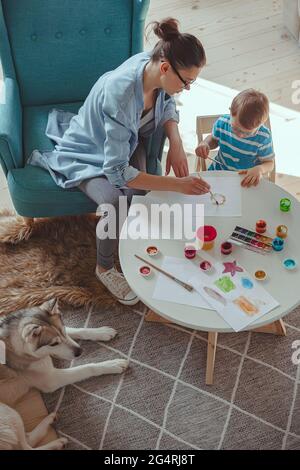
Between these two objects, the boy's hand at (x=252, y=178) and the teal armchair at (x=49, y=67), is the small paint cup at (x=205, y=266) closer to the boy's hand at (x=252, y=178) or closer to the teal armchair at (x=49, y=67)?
the boy's hand at (x=252, y=178)

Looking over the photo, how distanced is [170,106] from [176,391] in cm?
111

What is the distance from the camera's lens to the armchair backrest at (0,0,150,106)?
233cm

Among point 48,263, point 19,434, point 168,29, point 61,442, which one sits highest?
point 168,29

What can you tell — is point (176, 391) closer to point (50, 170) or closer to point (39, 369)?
point (39, 369)

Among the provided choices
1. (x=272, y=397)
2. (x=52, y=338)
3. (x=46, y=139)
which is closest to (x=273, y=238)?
(x=272, y=397)

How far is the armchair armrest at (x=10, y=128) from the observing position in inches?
86.4

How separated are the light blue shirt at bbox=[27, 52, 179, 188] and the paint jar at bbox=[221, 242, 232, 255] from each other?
41 centimetres

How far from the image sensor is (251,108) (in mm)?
2033

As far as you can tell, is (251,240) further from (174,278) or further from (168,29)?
(168,29)

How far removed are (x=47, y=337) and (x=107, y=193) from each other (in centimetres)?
59

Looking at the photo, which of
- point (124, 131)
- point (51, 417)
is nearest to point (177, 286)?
point (124, 131)

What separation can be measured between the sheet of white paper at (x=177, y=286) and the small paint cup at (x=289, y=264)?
0.29 meters

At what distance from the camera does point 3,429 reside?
5.86 ft

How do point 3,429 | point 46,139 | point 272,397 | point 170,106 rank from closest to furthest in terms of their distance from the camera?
point 3,429, point 272,397, point 170,106, point 46,139
